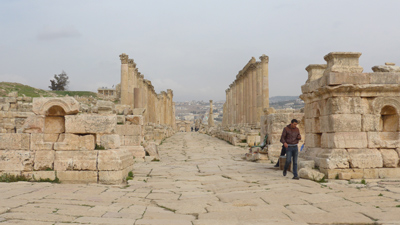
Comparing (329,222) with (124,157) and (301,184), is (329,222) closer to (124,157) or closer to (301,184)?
(301,184)

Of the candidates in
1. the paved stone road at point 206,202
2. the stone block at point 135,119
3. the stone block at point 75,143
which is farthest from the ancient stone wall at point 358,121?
the stone block at point 135,119

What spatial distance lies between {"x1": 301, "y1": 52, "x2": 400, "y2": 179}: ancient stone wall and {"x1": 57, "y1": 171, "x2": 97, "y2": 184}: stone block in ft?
17.0

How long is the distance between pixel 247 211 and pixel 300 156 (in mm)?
4730

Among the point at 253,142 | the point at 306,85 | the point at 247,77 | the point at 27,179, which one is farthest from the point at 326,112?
the point at 247,77

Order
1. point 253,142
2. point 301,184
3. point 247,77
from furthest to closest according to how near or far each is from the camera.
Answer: point 247,77 → point 253,142 → point 301,184

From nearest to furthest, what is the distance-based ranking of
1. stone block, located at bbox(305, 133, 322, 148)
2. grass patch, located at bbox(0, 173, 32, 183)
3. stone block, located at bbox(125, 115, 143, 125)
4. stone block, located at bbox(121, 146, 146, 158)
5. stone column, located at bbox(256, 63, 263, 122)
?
grass patch, located at bbox(0, 173, 32, 183) → stone block, located at bbox(305, 133, 322, 148) → stone block, located at bbox(121, 146, 146, 158) → stone block, located at bbox(125, 115, 143, 125) → stone column, located at bbox(256, 63, 263, 122)

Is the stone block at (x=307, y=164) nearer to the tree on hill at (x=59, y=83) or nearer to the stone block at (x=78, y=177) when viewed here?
the stone block at (x=78, y=177)

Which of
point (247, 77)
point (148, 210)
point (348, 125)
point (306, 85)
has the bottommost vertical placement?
point (148, 210)

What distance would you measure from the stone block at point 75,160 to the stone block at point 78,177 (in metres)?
0.09

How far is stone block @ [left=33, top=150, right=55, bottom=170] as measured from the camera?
7.29 meters

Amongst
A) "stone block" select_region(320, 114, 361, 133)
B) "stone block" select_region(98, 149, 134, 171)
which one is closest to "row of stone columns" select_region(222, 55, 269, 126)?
"stone block" select_region(320, 114, 361, 133)

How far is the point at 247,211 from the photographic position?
4.80 meters

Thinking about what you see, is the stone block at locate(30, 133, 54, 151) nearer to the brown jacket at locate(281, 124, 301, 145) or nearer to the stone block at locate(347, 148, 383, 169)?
the brown jacket at locate(281, 124, 301, 145)

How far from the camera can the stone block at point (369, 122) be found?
24.9 ft
